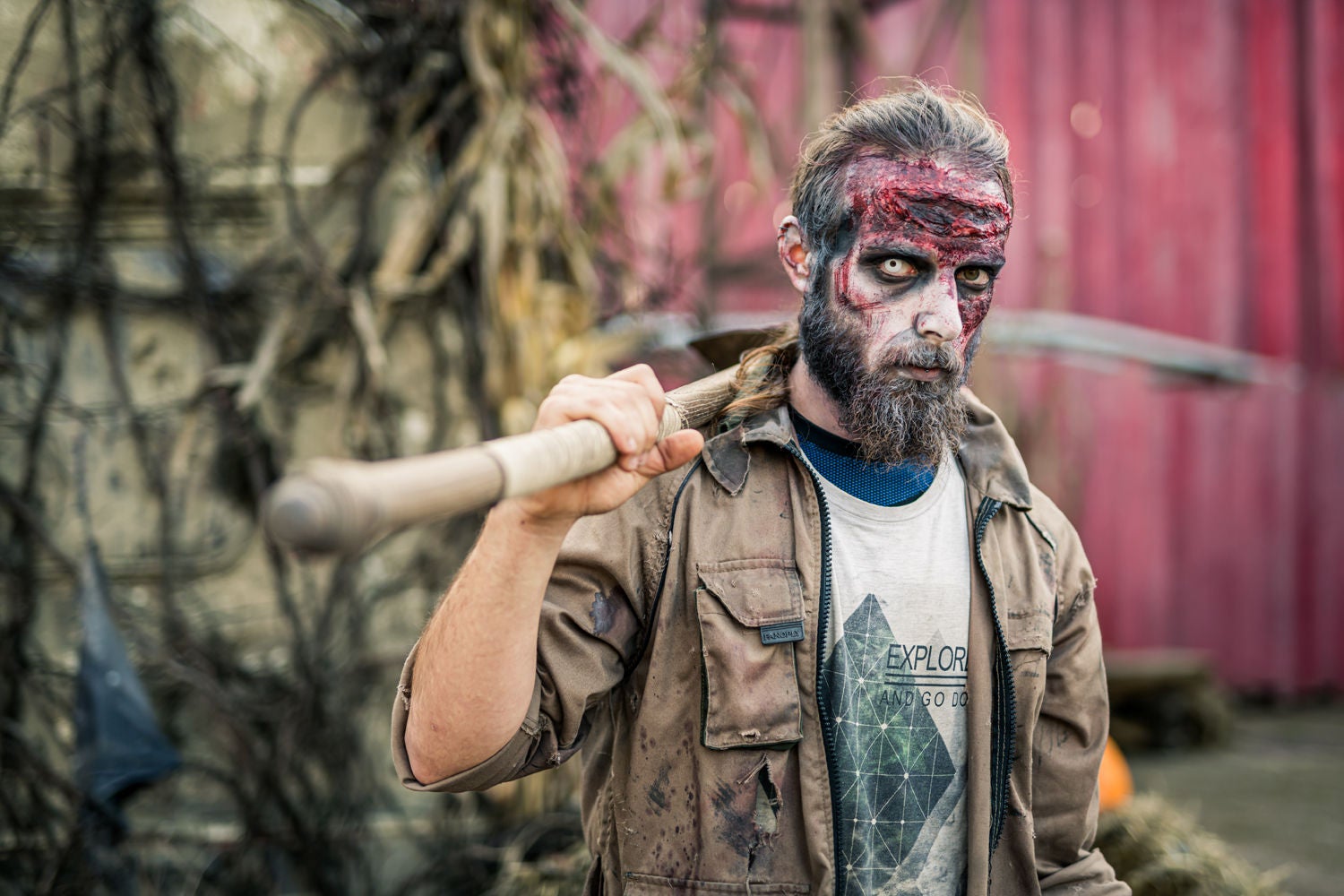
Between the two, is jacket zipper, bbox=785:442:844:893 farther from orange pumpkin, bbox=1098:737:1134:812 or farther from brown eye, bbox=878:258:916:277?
orange pumpkin, bbox=1098:737:1134:812

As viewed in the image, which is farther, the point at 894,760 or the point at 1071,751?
the point at 1071,751

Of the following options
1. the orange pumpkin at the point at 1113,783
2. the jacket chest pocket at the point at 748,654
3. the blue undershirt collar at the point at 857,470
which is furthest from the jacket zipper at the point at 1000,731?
the orange pumpkin at the point at 1113,783

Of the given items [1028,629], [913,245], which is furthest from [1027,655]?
[913,245]

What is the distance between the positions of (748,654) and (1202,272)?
19.7ft

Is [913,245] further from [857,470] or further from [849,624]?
[849,624]

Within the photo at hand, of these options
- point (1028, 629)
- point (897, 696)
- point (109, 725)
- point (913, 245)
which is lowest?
point (109, 725)

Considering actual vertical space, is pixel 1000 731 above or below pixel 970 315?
below

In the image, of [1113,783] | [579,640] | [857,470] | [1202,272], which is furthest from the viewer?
[1202,272]

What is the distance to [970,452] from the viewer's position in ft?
6.30

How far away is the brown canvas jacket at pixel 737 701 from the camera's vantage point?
5.27 feet

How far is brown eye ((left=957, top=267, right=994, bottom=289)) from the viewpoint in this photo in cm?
179

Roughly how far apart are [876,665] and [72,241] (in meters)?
2.81

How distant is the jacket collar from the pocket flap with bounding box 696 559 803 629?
0.14 meters

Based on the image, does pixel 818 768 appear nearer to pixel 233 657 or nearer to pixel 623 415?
pixel 623 415
